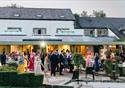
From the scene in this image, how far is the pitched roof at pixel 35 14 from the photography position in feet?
221

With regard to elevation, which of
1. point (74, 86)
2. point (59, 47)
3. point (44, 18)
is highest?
point (44, 18)

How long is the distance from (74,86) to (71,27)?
42272mm

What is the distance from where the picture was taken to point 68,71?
38.8 m

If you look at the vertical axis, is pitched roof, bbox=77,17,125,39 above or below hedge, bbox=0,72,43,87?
above

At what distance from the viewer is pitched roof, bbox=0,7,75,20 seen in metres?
67.2

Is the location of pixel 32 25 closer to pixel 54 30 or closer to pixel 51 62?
pixel 54 30

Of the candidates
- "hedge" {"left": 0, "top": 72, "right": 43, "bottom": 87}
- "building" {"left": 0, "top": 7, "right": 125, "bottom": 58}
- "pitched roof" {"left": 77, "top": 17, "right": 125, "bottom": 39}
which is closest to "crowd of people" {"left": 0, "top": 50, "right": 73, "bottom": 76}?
"hedge" {"left": 0, "top": 72, "right": 43, "bottom": 87}

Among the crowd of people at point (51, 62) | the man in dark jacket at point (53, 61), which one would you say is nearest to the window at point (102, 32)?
the crowd of people at point (51, 62)

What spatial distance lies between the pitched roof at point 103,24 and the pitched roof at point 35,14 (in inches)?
123

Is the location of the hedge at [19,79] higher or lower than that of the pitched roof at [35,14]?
lower

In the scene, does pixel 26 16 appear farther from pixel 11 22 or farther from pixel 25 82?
pixel 25 82

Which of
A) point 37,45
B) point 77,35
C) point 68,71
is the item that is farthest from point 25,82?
point 77,35

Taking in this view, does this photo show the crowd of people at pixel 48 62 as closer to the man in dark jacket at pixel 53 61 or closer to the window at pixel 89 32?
the man in dark jacket at pixel 53 61

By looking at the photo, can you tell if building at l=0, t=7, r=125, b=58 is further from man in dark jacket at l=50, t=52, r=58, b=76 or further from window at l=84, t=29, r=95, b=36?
man in dark jacket at l=50, t=52, r=58, b=76
